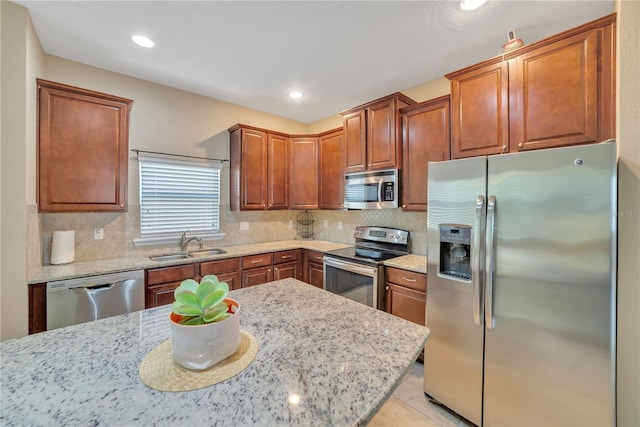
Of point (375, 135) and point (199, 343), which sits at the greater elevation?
point (375, 135)

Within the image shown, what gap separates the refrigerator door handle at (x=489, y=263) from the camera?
1607 mm

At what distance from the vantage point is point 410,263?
247 centimetres

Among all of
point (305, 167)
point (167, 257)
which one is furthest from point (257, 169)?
point (167, 257)

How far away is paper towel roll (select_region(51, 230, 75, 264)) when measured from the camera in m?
2.28

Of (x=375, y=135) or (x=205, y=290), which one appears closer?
(x=205, y=290)

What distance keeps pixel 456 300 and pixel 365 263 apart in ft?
3.13

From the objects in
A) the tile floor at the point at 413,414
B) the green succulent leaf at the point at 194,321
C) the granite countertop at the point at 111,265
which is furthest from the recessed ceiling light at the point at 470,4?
the tile floor at the point at 413,414

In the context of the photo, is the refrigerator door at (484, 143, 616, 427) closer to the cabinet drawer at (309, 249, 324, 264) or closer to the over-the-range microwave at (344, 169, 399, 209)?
the over-the-range microwave at (344, 169, 399, 209)

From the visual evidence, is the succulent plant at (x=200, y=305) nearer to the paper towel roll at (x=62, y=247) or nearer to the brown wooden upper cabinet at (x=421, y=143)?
the brown wooden upper cabinet at (x=421, y=143)

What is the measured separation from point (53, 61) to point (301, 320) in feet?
10.7

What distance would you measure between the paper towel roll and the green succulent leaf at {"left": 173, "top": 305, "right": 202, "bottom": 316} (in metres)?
2.39

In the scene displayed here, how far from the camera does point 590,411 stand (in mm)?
1354

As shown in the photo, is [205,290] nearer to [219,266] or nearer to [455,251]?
[455,251]

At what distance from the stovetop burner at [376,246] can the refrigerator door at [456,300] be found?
0.81 m
